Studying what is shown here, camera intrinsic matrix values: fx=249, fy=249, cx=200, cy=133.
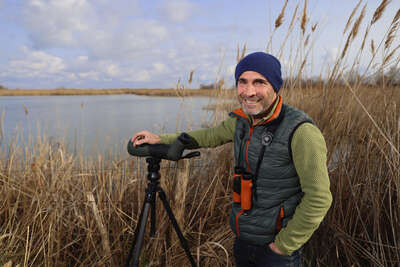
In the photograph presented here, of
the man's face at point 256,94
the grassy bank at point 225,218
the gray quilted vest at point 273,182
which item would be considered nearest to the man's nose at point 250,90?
the man's face at point 256,94

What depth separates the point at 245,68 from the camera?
1.22 meters

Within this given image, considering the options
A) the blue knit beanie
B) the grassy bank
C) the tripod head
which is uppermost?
the blue knit beanie

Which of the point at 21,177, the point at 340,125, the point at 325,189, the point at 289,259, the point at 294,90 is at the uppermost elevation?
the point at 294,90

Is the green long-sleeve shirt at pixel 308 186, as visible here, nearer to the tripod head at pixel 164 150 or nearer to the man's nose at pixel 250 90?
the man's nose at pixel 250 90

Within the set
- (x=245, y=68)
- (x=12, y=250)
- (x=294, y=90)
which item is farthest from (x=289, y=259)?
(x=12, y=250)

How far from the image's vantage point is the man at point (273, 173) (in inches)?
41.7

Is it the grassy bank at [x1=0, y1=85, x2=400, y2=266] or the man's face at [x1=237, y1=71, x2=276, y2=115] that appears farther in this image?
the grassy bank at [x1=0, y1=85, x2=400, y2=266]

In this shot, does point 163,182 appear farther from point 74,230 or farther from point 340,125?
point 340,125

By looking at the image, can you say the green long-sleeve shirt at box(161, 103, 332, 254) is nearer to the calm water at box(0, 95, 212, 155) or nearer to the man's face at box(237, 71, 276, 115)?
the man's face at box(237, 71, 276, 115)

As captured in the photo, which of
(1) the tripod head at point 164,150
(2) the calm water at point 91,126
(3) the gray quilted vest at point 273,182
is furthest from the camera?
(2) the calm water at point 91,126

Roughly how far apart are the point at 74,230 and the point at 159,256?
3.00 feet

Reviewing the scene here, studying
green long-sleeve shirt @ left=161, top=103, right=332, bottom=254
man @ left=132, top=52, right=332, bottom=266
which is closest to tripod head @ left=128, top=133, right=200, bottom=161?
man @ left=132, top=52, right=332, bottom=266

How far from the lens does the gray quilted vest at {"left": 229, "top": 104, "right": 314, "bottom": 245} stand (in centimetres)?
117

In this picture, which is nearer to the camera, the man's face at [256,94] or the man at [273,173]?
the man at [273,173]
